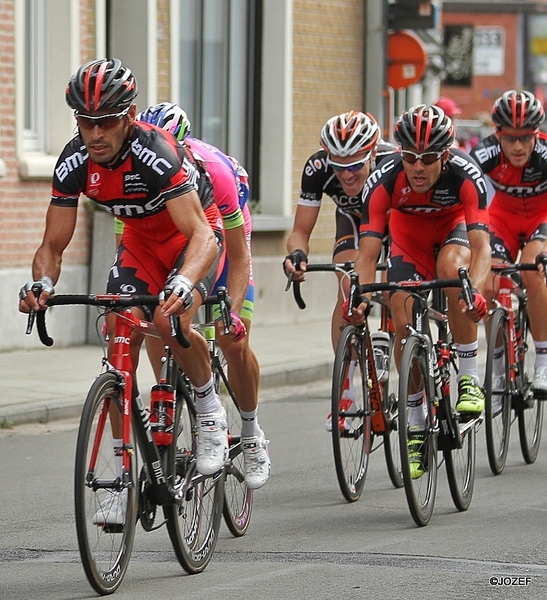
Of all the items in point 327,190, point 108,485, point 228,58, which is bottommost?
point 108,485

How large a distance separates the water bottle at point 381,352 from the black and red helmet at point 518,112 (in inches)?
66.3

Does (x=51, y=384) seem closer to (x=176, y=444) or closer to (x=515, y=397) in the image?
(x=515, y=397)

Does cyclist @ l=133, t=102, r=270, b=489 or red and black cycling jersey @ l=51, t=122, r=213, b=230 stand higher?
red and black cycling jersey @ l=51, t=122, r=213, b=230

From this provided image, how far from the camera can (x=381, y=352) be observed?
28.1 feet

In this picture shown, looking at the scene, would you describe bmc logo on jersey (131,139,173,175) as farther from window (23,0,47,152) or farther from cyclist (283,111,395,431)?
window (23,0,47,152)

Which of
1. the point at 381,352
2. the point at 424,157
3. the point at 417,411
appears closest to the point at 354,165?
the point at 424,157

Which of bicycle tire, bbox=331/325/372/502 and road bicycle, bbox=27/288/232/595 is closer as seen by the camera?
road bicycle, bbox=27/288/232/595

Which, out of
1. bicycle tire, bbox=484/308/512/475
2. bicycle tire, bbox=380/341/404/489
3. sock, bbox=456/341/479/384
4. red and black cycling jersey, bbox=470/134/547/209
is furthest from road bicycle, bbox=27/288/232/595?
red and black cycling jersey, bbox=470/134/547/209

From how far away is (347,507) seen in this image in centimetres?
780

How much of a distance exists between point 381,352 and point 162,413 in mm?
2666

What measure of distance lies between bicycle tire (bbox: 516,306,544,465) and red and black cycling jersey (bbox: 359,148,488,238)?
1657 millimetres

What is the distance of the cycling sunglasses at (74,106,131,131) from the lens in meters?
5.96

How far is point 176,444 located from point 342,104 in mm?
12442

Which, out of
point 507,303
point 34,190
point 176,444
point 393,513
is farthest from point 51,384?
point 176,444
